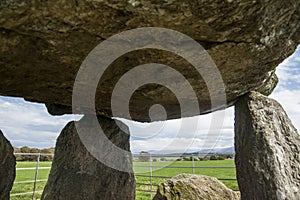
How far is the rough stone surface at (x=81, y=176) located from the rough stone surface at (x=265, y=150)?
2020 mm

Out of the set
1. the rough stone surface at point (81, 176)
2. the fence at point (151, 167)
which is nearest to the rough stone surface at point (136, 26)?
the rough stone surface at point (81, 176)

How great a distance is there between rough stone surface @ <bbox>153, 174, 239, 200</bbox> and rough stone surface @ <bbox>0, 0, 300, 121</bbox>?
203 cm

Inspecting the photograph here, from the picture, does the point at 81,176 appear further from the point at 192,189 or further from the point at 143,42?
the point at 143,42

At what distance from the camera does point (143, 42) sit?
266cm

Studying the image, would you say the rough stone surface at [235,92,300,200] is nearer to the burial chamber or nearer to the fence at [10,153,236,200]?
the burial chamber

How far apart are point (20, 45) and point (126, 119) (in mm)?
2786

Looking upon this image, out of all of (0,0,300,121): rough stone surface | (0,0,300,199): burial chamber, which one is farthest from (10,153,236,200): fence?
(0,0,300,121): rough stone surface

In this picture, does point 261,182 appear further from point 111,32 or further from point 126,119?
point 126,119

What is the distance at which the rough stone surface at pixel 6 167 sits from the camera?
3791 mm

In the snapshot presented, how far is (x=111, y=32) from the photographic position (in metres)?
2.53

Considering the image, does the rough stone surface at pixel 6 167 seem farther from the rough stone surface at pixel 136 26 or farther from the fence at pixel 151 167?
the fence at pixel 151 167

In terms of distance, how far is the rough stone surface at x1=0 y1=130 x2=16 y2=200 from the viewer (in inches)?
149

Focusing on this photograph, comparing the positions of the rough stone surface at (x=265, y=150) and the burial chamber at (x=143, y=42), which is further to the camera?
the rough stone surface at (x=265, y=150)

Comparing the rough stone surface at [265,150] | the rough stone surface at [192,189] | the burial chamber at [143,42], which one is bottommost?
the rough stone surface at [192,189]
